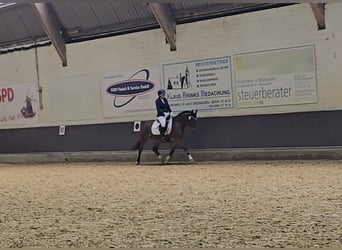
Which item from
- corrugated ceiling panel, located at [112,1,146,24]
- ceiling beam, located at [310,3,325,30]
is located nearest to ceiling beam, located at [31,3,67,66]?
corrugated ceiling panel, located at [112,1,146,24]

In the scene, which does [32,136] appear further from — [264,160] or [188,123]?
[264,160]

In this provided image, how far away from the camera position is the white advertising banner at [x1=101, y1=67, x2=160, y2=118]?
Result: 46.6 feet

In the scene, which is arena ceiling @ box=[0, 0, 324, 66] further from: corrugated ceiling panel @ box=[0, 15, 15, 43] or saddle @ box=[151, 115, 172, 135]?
saddle @ box=[151, 115, 172, 135]

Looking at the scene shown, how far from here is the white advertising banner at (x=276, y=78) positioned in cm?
1162

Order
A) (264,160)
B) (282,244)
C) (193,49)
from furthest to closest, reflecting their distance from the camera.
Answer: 1. (193,49)
2. (264,160)
3. (282,244)

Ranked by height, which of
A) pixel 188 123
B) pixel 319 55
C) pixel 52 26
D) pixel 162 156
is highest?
pixel 52 26

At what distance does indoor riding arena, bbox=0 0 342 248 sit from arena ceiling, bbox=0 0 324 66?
4 centimetres

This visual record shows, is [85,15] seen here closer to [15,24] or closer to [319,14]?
[15,24]

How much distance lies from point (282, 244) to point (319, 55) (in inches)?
315

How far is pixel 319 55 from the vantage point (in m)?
11.4

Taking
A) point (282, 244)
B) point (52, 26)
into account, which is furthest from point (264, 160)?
point (282, 244)

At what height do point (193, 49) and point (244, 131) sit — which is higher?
point (193, 49)

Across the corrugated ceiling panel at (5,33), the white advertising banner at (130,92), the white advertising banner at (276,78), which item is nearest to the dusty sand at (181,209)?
the white advertising banner at (276,78)

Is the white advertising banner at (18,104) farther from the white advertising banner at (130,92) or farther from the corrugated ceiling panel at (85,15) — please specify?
the white advertising banner at (130,92)
